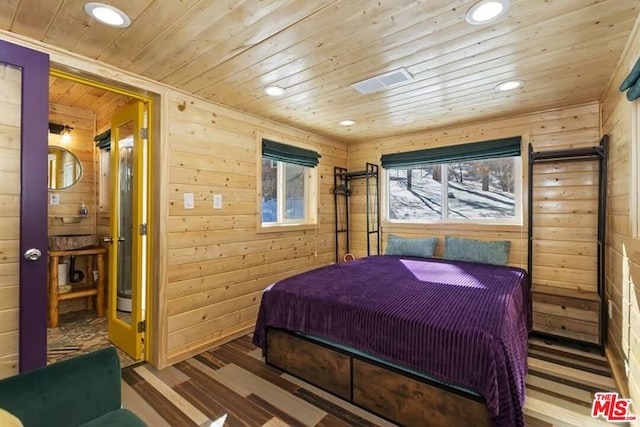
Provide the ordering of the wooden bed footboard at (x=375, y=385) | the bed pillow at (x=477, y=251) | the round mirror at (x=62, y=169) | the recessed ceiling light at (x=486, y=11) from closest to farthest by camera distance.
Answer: the recessed ceiling light at (x=486, y=11) < the wooden bed footboard at (x=375, y=385) < the bed pillow at (x=477, y=251) < the round mirror at (x=62, y=169)

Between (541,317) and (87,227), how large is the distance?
4.97m

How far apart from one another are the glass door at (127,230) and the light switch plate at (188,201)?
0.33 meters

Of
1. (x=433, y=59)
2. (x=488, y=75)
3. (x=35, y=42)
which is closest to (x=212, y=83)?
(x=35, y=42)

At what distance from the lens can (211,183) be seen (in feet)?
9.29

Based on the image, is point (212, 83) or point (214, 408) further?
point (212, 83)

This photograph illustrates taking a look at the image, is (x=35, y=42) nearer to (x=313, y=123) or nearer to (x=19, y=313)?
(x=19, y=313)

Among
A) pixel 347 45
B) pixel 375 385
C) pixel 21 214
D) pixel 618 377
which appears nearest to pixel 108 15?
pixel 21 214

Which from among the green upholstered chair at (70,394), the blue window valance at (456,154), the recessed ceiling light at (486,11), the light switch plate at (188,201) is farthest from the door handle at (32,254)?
the blue window valance at (456,154)

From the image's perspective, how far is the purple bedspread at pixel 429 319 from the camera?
1510mm

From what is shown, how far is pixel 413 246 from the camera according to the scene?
12.1 ft

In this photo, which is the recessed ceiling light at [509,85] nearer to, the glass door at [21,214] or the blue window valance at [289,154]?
the blue window valance at [289,154]

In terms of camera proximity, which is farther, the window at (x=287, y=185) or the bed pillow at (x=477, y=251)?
the window at (x=287, y=185)

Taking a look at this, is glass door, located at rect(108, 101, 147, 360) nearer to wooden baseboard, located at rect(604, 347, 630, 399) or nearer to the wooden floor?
the wooden floor

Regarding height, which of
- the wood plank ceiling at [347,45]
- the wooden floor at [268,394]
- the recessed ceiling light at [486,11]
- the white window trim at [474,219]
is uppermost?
the wood plank ceiling at [347,45]
